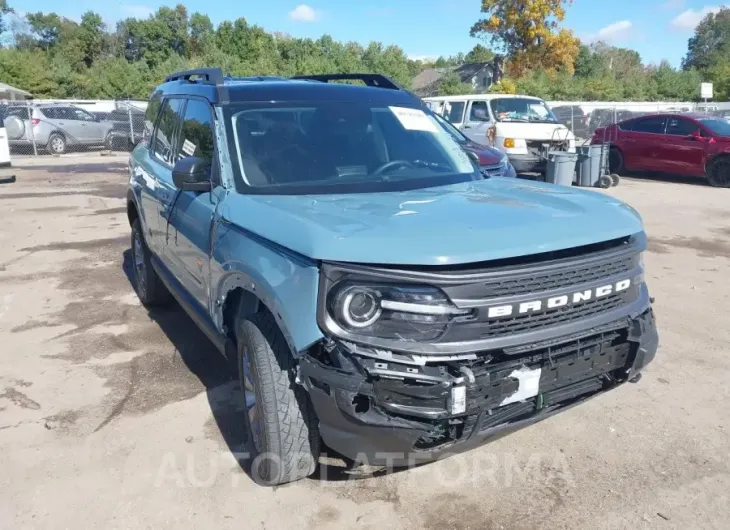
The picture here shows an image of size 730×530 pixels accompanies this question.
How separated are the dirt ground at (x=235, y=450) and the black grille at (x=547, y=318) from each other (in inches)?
37.7

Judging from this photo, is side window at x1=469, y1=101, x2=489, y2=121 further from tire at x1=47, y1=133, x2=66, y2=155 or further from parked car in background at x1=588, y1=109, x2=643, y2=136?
tire at x1=47, y1=133, x2=66, y2=155

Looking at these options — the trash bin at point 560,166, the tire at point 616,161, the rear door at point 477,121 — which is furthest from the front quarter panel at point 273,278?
the tire at point 616,161

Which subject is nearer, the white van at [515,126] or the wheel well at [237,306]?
the wheel well at [237,306]

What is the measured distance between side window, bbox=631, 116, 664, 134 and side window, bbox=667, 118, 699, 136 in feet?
0.69

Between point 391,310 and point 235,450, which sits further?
point 235,450

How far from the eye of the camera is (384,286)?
2631mm

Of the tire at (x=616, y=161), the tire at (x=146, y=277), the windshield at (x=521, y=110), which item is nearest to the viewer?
the tire at (x=146, y=277)

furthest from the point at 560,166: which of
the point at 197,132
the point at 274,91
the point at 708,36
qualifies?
the point at 708,36

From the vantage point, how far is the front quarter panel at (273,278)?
2674mm

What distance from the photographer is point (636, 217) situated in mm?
→ 3309

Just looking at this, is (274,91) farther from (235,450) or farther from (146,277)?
(146,277)

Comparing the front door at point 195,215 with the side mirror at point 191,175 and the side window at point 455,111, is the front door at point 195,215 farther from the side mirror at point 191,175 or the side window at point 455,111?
the side window at point 455,111

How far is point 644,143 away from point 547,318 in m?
15.0

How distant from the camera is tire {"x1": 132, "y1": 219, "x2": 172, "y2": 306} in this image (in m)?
5.86
